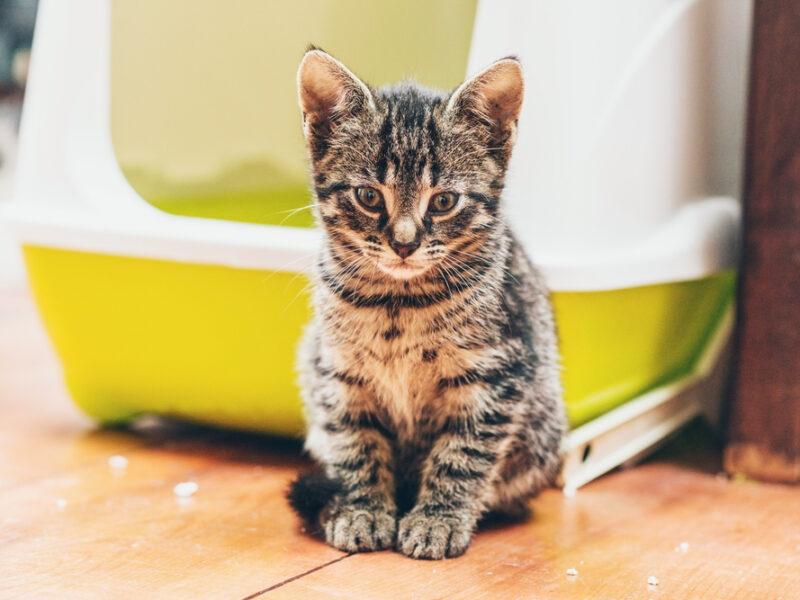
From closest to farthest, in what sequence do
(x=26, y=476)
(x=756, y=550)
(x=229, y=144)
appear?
(x=756, y=550) → (x=26, y=476) → (x=229, y=144)

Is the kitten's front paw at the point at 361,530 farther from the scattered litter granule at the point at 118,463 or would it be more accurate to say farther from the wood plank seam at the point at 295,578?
the scattered litter granule at the point at 118,463

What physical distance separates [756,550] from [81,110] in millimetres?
1339

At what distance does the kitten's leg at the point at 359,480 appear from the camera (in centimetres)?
129

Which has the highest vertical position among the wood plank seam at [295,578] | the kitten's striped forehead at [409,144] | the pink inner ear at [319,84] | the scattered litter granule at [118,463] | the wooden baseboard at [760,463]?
the pink inner ear at [319,84]

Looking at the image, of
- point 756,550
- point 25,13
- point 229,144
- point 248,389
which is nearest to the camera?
point 756,550

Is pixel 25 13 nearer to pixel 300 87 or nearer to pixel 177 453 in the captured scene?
pixel 177 453

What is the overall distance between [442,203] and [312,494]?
1.43ft

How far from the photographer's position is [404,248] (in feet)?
3.93

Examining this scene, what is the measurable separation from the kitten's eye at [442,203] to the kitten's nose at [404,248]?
0.06 meters

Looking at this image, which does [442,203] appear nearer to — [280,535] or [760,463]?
[280,535]

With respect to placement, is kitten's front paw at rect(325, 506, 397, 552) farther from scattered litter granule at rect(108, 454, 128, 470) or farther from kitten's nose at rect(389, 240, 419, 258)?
scattered litter granule at rect(108, 454, 128, 470)

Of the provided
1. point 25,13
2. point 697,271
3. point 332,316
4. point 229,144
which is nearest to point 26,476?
point 332,316

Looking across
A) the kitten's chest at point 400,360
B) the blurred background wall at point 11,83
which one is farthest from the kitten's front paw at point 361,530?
the blurred background wall at point 11,83

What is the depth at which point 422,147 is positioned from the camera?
124 cm
